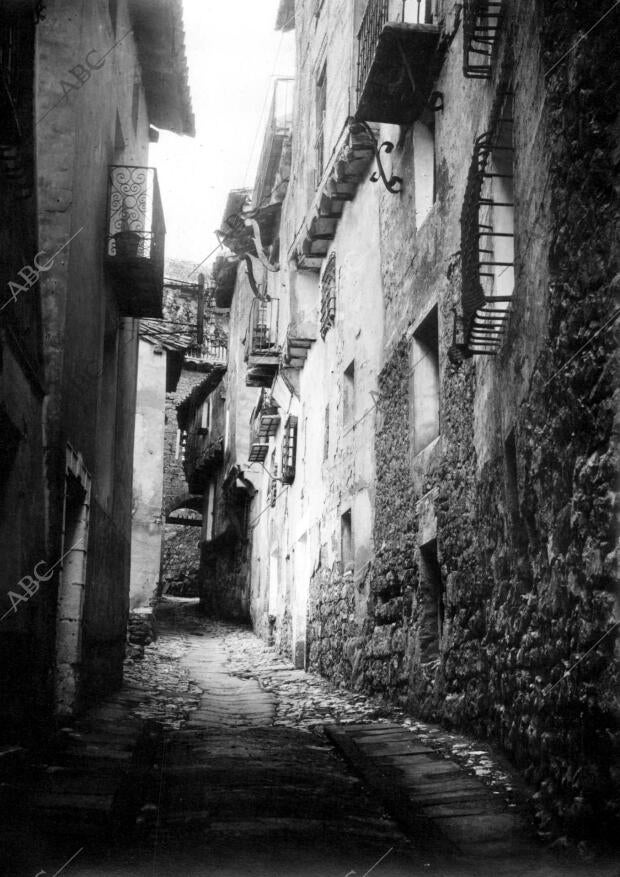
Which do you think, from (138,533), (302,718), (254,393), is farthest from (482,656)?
(254,393)

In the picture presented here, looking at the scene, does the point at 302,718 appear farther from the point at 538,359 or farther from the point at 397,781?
the point at 538,359

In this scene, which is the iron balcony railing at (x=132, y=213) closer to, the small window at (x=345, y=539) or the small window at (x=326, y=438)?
the small window at (x=345, y=539)

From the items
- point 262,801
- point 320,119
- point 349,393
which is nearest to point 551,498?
point 262,801

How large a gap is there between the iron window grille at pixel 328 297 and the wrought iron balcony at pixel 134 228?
403 centimetres

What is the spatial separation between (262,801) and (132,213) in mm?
7609

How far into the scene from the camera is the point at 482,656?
7.16 meters

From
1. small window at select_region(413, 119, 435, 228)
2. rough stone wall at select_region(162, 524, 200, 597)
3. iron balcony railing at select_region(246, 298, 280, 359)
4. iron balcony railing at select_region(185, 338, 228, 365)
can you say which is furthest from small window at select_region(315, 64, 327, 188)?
rough stone wall at select_region(162, 524, 200, 597)

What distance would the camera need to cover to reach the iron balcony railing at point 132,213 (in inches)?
440

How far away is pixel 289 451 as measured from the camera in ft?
63.9

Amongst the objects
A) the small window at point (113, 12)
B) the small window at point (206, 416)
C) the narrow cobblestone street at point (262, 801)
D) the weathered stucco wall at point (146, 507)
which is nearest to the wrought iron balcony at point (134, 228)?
the small window at point (113, 12)

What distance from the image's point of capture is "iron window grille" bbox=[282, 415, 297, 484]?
1914 cm

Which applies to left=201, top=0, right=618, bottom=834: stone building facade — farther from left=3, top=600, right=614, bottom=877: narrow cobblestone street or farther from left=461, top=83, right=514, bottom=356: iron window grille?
left=3, top=600, right=614, bottom=877: narrow cobblestone street

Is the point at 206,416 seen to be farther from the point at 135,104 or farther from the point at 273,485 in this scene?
the point at 135,104

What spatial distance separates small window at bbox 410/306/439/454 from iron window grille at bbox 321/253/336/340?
533cm
